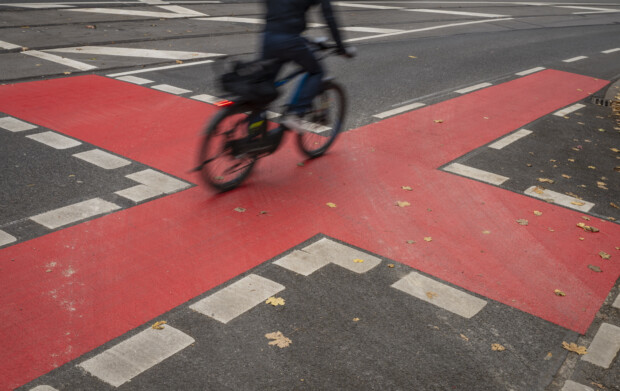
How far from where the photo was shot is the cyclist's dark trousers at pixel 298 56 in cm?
598

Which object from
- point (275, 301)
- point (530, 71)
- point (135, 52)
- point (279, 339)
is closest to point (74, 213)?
point (275, 301)

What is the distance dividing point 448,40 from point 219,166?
36.3ft

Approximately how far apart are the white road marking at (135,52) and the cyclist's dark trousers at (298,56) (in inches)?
222

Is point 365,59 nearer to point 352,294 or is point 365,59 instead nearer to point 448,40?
point 448,40

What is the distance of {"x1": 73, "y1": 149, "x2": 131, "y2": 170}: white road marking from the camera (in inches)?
261

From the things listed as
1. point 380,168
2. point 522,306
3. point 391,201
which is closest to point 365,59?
point 380,168

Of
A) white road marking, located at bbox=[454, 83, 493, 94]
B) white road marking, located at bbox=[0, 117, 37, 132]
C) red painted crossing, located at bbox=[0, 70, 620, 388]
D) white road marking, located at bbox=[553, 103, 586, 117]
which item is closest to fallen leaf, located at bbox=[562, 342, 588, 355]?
red painted crossing, located at bbox=[0, 70, 620, 388]

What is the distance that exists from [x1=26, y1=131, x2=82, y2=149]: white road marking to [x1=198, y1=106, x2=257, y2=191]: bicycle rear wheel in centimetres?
194

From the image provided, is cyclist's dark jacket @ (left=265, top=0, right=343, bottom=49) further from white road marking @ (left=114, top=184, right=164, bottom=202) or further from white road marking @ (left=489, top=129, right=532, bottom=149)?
white road marking @ (left=489, top=129, right=532, bottom=149)

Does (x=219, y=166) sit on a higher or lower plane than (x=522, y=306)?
higher

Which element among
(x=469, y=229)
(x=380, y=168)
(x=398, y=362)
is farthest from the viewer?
(x=380, y=168)

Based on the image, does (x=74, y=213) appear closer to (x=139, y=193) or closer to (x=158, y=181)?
(x=139, y=193)

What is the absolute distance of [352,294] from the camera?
465 centimetres

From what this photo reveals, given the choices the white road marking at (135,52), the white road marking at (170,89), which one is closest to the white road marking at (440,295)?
the white road marking at (170,89)
